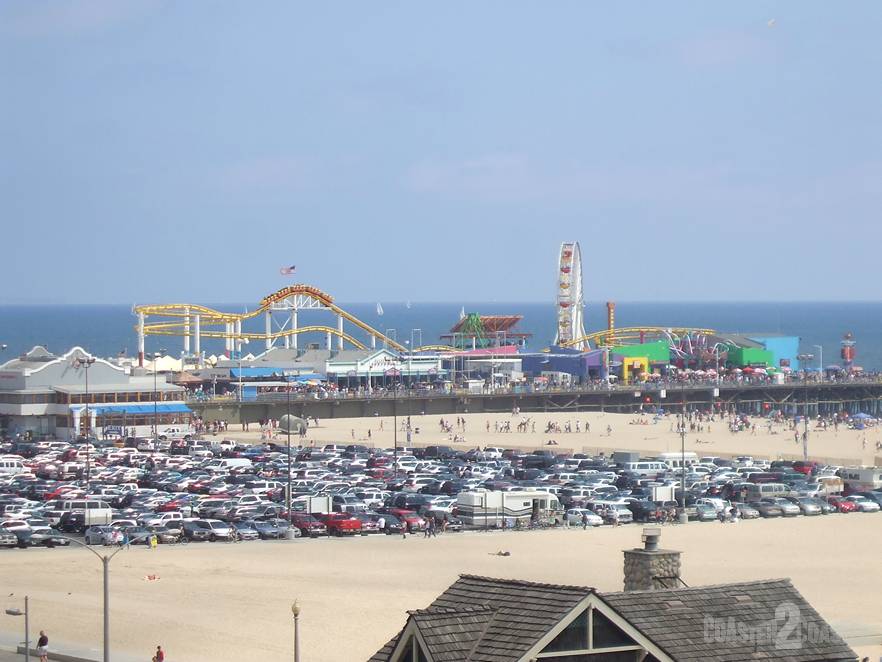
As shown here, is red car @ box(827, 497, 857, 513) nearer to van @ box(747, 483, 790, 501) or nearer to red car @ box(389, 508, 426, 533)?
van @ box(747, 483, 790, 501)

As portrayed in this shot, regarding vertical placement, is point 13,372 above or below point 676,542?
above

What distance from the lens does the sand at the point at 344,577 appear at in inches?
1197

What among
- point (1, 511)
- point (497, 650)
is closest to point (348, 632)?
point (497, 650)

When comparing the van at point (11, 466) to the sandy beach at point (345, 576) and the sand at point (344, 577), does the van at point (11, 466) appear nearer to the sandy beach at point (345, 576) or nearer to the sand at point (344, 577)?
the sand at point (344, 577)

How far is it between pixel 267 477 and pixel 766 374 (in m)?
59.7

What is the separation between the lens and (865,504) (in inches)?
2057

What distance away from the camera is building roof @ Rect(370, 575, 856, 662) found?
12086 mm

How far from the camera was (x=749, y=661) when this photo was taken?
1301 centimetres

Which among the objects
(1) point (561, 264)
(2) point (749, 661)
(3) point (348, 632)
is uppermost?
(1) point (561, 264)

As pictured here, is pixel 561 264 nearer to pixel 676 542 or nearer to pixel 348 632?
pixel 676 542

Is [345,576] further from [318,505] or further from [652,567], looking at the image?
[652,567]

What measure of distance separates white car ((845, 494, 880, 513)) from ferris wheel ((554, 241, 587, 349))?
258 feet

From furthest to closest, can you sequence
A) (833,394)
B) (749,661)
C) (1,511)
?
1. (833,394)
2. (1,511)
3. (749,661)

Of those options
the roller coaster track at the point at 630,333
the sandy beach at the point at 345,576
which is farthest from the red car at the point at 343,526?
the roller coaster track at the point at 630,333
